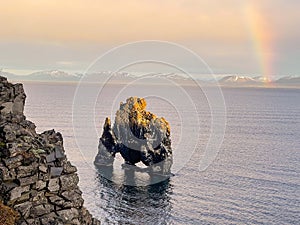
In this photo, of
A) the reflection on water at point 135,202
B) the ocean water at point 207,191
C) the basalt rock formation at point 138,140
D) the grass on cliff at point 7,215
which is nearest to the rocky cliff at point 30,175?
the grass on cliff at point 7,215

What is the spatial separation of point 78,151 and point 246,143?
7143cm

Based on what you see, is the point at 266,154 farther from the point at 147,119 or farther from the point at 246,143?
the point at 147,119

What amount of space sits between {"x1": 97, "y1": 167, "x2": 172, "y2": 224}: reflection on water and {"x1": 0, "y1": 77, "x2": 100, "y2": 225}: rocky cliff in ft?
183

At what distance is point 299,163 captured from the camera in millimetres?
134875

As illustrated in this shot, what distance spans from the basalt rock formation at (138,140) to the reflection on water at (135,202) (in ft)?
30.4

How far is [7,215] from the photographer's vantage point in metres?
22.3

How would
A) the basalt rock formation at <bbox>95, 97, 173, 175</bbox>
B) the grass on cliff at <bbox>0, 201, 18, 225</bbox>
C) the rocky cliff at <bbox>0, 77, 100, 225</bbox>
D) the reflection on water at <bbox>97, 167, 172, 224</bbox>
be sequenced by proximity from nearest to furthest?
the grass on cliff at <bbox>0, 201, 18, 225</bbox> → the rocky cliff at <bbox>0, 77, 100, 225</bbox> → the reflection on water at <bbox>97, 167, 172, 224</bbox> → the basalt rock formation at <bbox>95, 97, 173, 175</bbox>

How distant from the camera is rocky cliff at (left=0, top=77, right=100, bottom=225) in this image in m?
23.0

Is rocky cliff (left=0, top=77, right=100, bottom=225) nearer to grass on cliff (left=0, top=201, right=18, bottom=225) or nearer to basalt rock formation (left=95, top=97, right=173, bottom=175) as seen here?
grass on cliff (left=0, top=201, right=18, bottom=225)

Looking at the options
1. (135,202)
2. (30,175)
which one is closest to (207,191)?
(135,202)

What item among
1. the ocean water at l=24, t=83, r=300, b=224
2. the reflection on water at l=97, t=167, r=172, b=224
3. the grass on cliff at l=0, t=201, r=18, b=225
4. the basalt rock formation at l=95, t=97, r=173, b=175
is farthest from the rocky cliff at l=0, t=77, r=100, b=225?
the basalt rock formation at l=95, t=97, r=173, b=175

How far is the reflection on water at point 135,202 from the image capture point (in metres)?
82.2

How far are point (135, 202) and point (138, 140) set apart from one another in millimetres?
34809

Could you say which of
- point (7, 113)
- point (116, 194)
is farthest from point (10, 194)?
point (116, 194)
